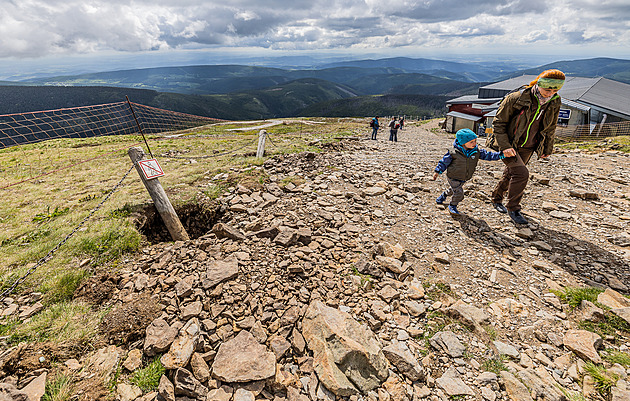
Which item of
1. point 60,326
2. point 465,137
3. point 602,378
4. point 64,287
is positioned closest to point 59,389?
point 60,326

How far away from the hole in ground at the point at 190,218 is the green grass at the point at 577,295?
25.8 feet

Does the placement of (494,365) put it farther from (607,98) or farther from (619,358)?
(607,98)

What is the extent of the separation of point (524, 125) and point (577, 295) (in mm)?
3781

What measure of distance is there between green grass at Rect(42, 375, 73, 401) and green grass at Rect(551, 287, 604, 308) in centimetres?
723

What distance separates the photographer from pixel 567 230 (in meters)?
6.41

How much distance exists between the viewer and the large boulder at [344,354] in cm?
313

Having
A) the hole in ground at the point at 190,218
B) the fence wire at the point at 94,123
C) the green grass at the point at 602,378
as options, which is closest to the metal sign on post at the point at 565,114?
the green grass at the point at 602,378

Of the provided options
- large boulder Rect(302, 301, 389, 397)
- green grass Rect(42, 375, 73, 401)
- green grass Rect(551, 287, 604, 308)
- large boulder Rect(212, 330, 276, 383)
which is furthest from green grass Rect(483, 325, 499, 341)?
green grass Rect(42, 375, 73, 401)

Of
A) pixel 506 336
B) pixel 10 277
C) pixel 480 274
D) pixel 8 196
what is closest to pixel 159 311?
pixel 10 277

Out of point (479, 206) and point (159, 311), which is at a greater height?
point (159, 311)

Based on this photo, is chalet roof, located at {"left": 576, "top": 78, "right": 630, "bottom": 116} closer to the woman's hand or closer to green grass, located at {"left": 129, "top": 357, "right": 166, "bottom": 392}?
the woman's hand

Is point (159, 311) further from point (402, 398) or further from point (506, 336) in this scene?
point (506, 336)

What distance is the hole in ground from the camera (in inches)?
297

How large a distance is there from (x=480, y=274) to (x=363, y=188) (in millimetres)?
4461
